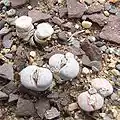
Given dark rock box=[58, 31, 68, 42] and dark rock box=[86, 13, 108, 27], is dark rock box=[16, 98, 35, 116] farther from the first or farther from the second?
dark rock box=[86, 13, 108, 27]

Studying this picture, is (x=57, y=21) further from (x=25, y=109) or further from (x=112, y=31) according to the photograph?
(x=25, y=109)

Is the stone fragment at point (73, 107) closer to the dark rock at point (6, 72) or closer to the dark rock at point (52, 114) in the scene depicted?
the dark rock at point (52, 114)

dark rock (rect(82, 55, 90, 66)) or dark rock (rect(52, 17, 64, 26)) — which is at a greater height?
dark rock (rect(52, 17, 64, 26))

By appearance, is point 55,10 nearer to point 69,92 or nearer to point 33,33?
point 33,33

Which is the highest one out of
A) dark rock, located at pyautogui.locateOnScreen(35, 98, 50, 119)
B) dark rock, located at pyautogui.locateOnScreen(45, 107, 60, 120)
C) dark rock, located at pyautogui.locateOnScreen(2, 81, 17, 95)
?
dark rock, located at pyautogui.locateOnScreen(2, 81, 17, 95)

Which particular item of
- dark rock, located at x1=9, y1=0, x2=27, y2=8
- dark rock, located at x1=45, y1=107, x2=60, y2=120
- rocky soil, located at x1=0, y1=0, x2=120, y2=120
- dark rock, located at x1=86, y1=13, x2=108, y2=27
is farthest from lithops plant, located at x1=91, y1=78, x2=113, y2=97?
dark rock, located at x1=9, y1=0, x2=27, y2=8

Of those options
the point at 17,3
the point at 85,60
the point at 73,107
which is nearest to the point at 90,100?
the point at 73,107
